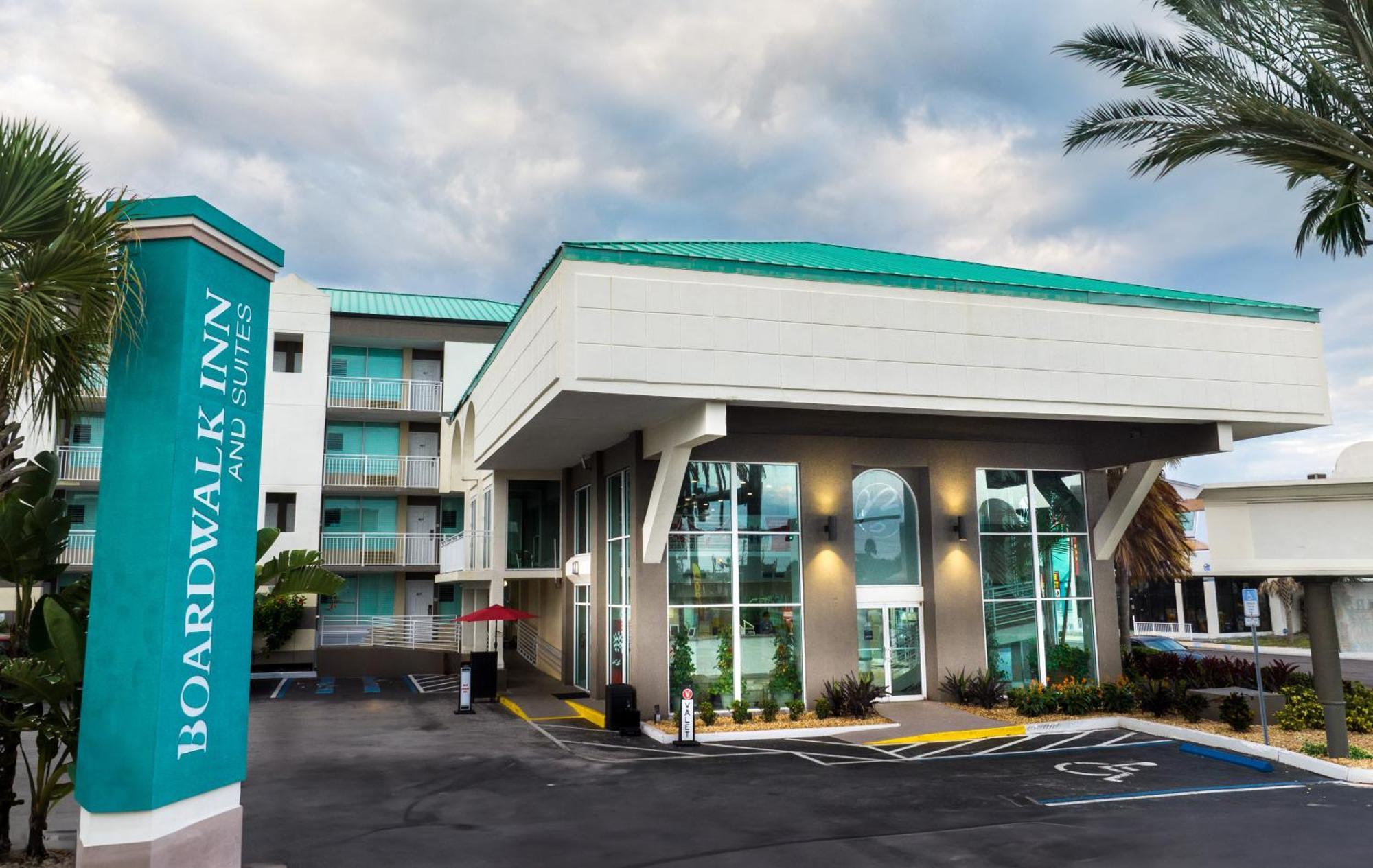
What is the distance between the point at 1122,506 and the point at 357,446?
2655 cm

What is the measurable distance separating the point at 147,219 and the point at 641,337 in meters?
7.75

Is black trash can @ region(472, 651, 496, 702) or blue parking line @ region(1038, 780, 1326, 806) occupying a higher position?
black trash can @ region(472, 651, 496, 702)

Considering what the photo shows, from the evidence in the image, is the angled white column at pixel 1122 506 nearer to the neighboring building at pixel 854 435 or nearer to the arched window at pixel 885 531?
the neighboring building at pixel 854 435

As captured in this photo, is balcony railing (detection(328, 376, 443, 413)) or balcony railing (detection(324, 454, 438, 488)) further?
balcony railing (detection(328, 376, 443, 413))

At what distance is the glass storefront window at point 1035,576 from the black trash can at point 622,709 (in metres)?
7.70

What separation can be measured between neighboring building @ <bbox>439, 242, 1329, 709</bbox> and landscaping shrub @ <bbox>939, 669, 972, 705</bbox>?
241 mm

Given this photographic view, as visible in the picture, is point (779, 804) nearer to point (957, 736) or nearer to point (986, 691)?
point (957, 736)

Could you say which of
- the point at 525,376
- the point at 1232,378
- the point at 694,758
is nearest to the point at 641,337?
the point at 525,376

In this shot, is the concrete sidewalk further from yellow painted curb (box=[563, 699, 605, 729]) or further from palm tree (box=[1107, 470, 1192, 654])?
palm tree (box=[1107, 470, 1192, 654])

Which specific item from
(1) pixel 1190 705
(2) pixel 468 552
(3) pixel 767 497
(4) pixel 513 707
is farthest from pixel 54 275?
(2) pixel 468 552

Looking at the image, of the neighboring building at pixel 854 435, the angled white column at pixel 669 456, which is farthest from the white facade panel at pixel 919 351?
the angled white column at pixel 669 456

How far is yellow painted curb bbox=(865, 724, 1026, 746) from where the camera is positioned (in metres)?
16.3

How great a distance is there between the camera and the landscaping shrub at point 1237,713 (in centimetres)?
1612

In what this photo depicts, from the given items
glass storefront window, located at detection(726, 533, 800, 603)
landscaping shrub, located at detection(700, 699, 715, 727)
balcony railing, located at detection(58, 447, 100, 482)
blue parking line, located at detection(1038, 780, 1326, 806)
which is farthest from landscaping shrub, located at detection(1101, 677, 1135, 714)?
balcony railing, located at detection(58, 447, 100, 482)
